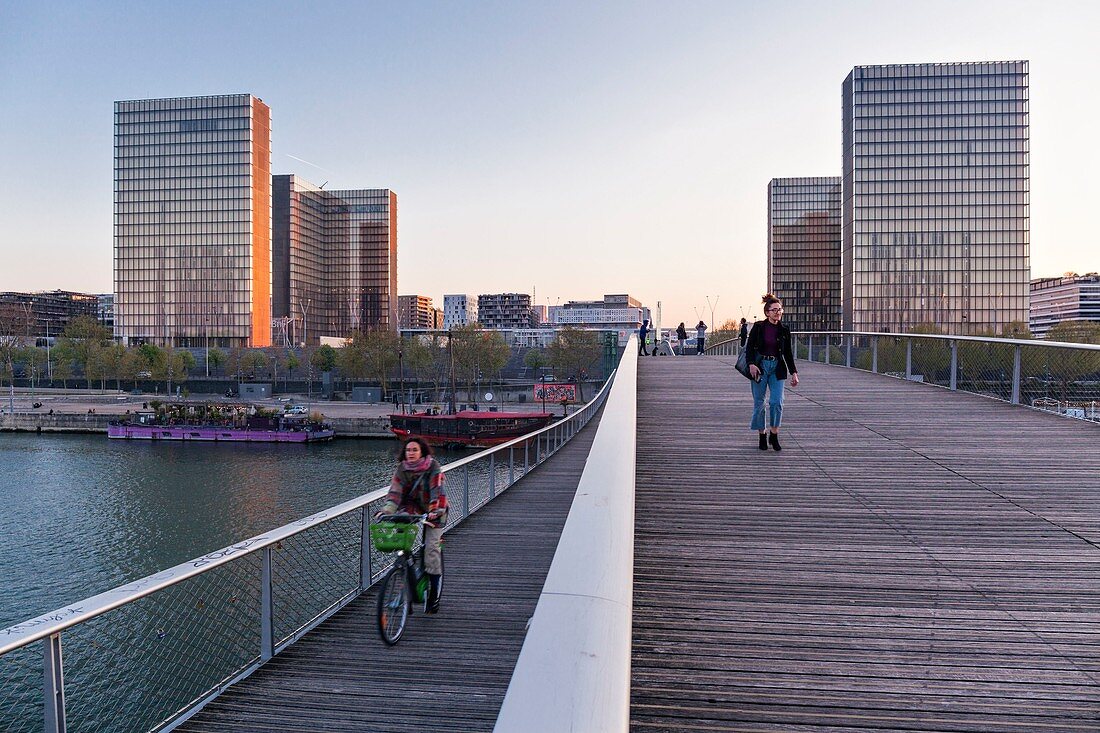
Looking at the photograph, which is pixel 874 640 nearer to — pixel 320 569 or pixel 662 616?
pixel 662 616

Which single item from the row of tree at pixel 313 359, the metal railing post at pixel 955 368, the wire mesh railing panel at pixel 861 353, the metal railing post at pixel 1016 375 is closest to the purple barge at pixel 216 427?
the row of tree at pixel 313 359

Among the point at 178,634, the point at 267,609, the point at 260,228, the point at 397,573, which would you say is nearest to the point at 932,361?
the point at 397,573

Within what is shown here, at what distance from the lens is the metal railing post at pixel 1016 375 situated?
376 inches

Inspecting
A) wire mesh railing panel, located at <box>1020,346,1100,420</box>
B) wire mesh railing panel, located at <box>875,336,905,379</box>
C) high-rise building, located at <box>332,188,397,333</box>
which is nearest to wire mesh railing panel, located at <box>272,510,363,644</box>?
wire mesh railing panel, located at <box>875,336,905,379</box>

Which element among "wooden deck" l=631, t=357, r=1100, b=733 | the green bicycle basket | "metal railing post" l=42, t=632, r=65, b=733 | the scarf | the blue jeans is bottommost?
"metal railing post" l=42, t=632, r=65, b=733

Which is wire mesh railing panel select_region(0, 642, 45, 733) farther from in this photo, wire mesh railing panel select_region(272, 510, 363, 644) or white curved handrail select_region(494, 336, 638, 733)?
white curved handrail select_region(494, 336, 638, 733)

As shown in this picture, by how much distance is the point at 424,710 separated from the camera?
406cm

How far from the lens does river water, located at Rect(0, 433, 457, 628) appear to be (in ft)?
69.0

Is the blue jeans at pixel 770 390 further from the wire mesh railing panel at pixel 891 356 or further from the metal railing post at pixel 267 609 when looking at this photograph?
the wire mesh railing panel at pixel 891 356

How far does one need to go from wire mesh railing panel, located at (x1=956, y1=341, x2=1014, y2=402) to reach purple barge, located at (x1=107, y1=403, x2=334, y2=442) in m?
42.1

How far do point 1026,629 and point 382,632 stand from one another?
11.9 feet

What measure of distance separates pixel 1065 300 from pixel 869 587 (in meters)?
213

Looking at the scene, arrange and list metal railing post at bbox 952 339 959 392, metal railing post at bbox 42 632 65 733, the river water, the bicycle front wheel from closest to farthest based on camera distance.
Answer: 1. metal railing post at bbox 42 632 65 733
2. the bicycle front wheel
3. metal railing post at bbox 952 339 959 392
4. the river water

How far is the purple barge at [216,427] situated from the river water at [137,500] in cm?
141
